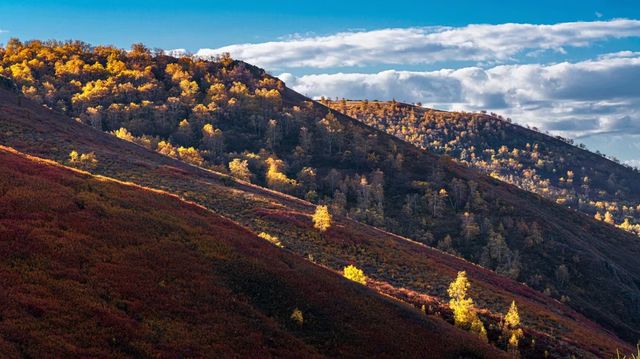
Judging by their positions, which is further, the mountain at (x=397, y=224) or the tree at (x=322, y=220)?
the tree at (x=322, y=220)

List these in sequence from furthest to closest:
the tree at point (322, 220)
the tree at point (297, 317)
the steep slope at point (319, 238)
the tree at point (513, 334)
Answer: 1. the tree at point (322, 220)
2. the steep slope at point (319, 238)
3. the tree at point (513, 334)
4. the tree at point (297, 317)

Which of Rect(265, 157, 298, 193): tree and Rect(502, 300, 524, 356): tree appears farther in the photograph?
Rect(265, 157, 298, 193): tree

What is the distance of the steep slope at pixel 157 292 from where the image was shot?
2075 cm

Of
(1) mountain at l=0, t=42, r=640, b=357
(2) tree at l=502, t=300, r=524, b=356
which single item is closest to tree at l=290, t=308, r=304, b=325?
(2) tree at l=502, t=300, r=524, b=356

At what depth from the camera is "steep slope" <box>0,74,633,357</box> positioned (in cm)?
6469

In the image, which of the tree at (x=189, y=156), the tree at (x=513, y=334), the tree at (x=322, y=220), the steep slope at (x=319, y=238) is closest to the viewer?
the tree at (x=513, y=334)

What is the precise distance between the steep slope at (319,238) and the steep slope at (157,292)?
2217 cm

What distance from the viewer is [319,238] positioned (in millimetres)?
75500

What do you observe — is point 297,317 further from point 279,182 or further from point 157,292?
point 279,182

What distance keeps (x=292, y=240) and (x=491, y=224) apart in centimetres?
11312

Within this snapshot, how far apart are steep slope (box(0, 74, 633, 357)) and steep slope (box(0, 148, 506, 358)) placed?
22172 mm

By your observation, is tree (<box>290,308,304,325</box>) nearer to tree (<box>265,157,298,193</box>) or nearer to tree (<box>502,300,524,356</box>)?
tree (<box>502,300,524,356</box>)

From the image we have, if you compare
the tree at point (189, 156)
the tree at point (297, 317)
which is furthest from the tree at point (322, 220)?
the tree at point (189, 156)

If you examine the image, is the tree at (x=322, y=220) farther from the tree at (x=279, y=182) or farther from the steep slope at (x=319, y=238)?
the tree at (x=279, y=182)
